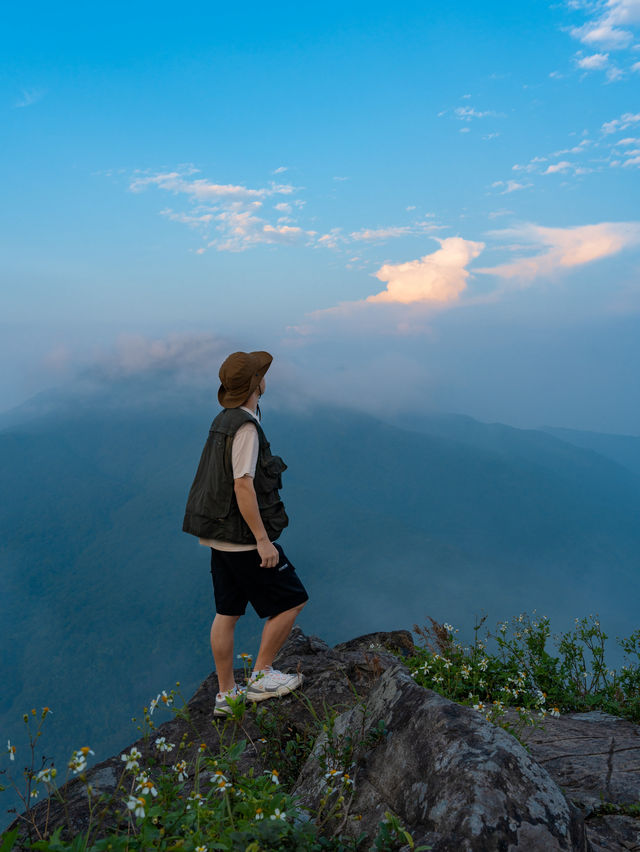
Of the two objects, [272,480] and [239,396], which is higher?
[239,396]

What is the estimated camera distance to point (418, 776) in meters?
2.50

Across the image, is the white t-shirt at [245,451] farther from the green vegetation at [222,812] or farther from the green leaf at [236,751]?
the green leaf at [236,751]

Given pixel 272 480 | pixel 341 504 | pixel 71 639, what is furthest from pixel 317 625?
pixel 272 480

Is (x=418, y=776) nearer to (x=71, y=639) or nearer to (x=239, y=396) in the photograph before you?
(x=239, y=396)

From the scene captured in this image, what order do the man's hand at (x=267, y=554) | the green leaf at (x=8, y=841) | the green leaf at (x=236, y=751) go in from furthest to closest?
the man's hand at (x=267, y=554), the green leaf at (x=236, y=751), the green leaf at (x=8, y=841)

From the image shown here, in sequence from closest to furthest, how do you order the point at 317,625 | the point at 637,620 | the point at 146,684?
the point at 146,684 < the point at 317,625 < the point at 637,620

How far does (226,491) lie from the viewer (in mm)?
4297

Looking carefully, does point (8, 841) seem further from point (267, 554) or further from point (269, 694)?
point (269, 694)

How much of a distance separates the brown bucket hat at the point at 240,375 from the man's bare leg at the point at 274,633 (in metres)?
1.87

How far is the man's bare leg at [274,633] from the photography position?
461cm

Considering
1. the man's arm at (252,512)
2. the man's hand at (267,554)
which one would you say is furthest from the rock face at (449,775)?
the man's arm at (252,512)

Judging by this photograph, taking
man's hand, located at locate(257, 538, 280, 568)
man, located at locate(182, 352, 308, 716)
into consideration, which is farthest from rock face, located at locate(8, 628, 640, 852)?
man's hand, located at locate(257, 538, 280, 568)

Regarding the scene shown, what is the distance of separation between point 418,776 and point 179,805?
116cm

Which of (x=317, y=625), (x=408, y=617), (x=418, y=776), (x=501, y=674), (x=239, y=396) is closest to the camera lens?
(x=418, y=776)
